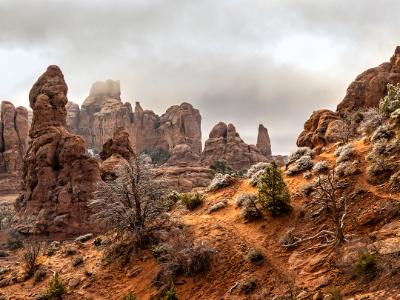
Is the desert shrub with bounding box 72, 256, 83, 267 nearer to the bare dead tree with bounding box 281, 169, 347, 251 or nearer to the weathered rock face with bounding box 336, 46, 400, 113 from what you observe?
the bare dead tree with bounding box 281, 169, 347, 251

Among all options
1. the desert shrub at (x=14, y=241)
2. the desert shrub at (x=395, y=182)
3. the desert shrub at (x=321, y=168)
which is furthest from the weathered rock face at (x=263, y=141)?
the desert shrub at (x=395, y=182)

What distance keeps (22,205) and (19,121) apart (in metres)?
64.1

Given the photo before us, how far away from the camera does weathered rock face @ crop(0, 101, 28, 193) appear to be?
380ft

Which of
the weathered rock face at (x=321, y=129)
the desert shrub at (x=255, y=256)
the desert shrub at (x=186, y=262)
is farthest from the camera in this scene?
the weathered rock face at (x=321, y=129)

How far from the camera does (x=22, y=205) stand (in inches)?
2509

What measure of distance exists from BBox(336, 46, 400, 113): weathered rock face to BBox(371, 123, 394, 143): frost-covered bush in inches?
997

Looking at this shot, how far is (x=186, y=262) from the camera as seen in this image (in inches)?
784

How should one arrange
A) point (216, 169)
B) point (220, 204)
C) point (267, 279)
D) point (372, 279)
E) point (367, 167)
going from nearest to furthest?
1. point (372, 279)
2. point (267, 279)
3. point (367, 167)
4. point (220, 204)
5. point (216, 169)

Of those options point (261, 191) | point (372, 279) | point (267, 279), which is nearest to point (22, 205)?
point (261, 191)

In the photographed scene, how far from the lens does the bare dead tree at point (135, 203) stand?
2448cm

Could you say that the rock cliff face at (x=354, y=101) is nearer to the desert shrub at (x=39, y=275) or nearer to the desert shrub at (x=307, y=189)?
the desert shrub at (x=307, y=189)

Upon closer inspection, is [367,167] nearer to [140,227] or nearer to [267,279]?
[267,279]

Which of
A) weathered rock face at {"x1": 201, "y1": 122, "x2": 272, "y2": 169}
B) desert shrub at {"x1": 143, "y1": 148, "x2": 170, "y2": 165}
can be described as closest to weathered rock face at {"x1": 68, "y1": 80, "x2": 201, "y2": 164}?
desert shrub at {"x1": 143, "y1": 148, "x2": 170, "y2": 165}

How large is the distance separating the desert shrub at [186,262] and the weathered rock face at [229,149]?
113m
